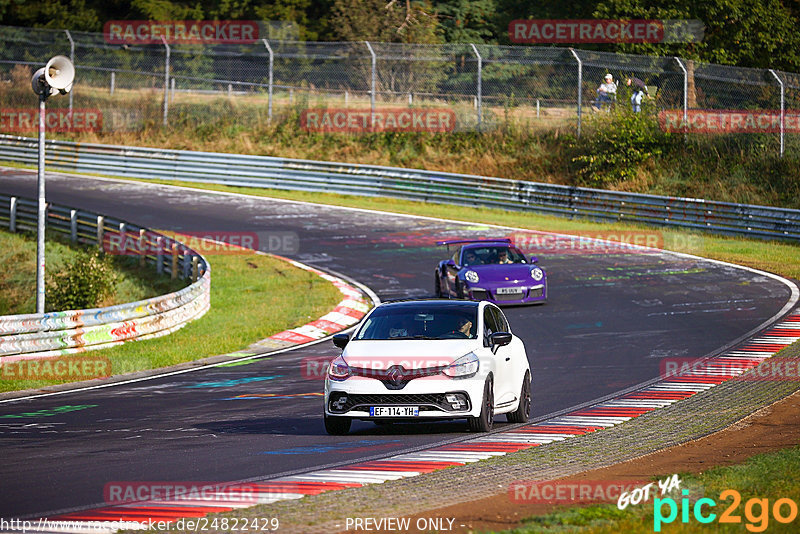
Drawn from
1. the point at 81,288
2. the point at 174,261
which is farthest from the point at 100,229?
the point at 81,288

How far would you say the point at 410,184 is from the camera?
38844 mm

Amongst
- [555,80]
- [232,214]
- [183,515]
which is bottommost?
[232,214]

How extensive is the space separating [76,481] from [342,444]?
276 cm

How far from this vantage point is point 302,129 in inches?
1797

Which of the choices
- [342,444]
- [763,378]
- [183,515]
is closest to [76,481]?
[183,515]

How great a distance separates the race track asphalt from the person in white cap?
7.91 meters

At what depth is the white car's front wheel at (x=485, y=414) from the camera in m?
11.3

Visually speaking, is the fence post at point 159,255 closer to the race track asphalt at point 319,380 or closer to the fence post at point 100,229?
the fence post at point 100,229

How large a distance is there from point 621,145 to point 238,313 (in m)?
19.4

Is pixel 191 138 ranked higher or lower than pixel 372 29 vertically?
lower

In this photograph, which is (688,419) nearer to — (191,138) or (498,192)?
(498,192)

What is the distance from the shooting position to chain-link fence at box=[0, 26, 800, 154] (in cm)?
3525

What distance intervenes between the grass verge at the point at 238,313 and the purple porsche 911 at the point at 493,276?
273cm

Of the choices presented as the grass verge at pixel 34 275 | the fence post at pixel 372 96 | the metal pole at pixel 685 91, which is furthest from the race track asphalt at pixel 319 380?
the metal pole at pixel 685 91
